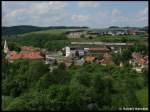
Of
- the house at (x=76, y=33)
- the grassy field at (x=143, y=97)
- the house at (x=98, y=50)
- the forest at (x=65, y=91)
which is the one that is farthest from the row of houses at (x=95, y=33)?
the grassy field at (x=143, y=97)

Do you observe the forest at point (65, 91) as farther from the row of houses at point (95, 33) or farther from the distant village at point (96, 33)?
the row of houses at point (95, 33)

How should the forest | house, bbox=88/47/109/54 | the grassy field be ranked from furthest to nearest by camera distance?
1. house, bbox=88/47/109/54
2. the grassy field
3. the forest

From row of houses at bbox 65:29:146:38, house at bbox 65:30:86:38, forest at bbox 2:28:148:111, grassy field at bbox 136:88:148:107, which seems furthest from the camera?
house at bbox 65:30:86:38

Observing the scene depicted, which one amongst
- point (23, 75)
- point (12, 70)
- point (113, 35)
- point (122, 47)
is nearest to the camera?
point (23, 75)

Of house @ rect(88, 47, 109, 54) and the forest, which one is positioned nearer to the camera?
the forest

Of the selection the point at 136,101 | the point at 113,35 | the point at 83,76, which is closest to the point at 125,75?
the point at 83,76

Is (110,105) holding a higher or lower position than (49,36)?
lower

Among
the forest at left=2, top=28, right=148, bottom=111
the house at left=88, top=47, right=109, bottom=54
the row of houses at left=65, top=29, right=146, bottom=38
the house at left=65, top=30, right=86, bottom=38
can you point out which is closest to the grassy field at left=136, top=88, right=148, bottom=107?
the forest at left=2, top=28, right=148, bottom=111

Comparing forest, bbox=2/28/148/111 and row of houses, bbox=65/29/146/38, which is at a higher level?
row of houses, bbox=65/29/146/38

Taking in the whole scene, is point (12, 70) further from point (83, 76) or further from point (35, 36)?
point (35, 36)

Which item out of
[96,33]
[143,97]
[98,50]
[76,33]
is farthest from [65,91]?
[76,33]

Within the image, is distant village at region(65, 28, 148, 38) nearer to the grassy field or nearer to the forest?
the forest
